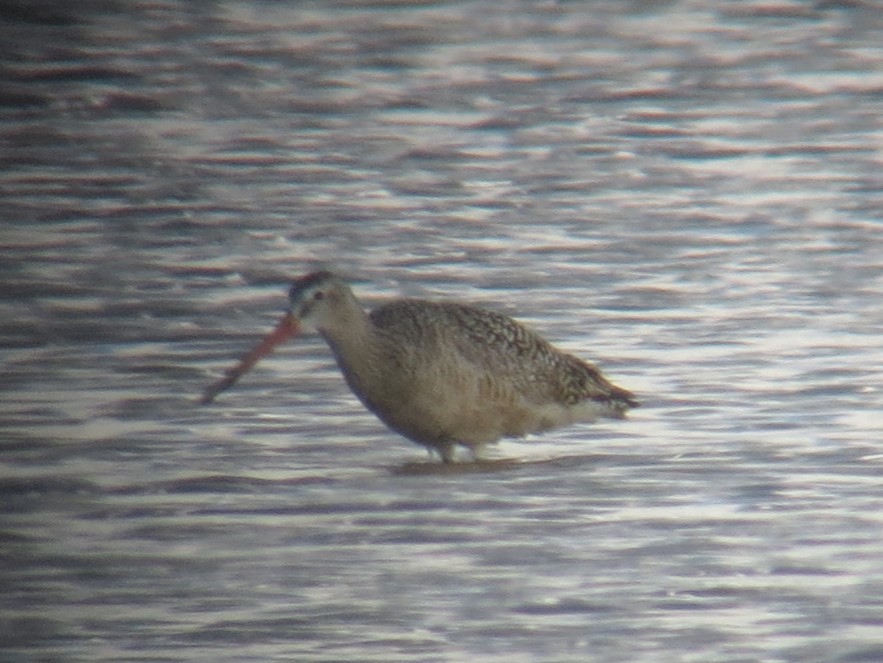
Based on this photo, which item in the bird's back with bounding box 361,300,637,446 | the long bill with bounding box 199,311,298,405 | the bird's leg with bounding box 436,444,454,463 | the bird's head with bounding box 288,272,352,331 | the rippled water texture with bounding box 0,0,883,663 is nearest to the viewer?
the rippled water texture with bounding box 0,0,883,663

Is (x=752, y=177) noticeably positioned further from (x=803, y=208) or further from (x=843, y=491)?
(x=843, y=491)

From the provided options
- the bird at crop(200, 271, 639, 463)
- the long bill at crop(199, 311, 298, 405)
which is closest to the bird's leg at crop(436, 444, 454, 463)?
the bird at crop(200, 271, 639, 463)

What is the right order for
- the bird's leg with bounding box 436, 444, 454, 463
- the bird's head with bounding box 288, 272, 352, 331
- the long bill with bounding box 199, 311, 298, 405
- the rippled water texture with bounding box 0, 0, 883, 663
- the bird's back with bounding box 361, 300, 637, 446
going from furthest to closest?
1. the long bill with bounding box 199, 311, 298, 405
2. the bird's head with bounding box 288, 272, 352, 331
3. the bird's leg with bounding box 436, 444, 454, 463
4. the bird's back with bounding box 361, 300, 637, 446
5. the rippled water texture with bounding box 0, 0, 883, 663

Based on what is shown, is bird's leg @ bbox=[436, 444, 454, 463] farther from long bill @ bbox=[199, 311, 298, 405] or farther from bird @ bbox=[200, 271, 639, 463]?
long bill @ bbox=[199, 311, 298, 405]

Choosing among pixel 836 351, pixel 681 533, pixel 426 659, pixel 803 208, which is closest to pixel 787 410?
pixel 836 351

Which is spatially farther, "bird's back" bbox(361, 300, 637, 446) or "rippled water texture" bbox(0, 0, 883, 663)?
"bird's back" bbox(361, 300, 637, 446)

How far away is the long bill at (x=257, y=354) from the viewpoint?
9.59m

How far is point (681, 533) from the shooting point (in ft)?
25.3

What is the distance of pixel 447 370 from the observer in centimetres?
922

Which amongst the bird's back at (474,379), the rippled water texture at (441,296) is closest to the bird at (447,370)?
the bird's back at (474,379)

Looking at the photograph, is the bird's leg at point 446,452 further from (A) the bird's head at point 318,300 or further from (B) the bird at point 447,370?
(A) the bird's head at point 318,300

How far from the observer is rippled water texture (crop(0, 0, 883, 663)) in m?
7.01

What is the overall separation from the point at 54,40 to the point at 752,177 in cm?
762

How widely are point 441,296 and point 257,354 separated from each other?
2801mm
